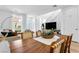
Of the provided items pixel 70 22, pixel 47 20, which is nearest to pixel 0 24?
pixel 47 20
